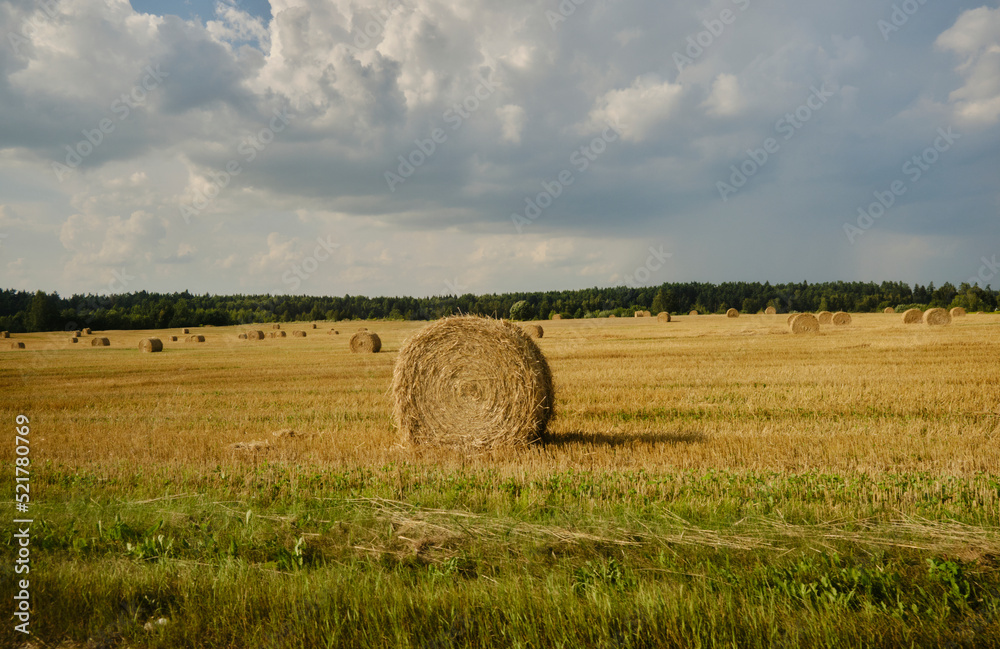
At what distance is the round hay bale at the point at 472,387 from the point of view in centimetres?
966

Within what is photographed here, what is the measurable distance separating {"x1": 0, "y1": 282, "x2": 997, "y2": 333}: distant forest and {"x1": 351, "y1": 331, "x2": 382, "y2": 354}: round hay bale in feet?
82.9

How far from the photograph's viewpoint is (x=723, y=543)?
14.9 feet

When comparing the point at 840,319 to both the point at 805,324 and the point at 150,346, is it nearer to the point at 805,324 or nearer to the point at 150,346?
the point at 805,324

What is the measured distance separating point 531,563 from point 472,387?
18.9 feet

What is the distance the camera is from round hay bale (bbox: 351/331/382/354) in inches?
1278

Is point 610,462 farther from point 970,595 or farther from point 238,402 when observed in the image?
point 238,402

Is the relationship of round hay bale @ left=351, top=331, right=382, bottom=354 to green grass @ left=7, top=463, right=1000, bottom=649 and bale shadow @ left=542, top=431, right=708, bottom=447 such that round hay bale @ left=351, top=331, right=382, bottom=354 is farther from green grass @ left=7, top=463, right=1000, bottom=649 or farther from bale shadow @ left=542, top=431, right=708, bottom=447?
green grass @ left=7, top=463, right=1000, bottom=649

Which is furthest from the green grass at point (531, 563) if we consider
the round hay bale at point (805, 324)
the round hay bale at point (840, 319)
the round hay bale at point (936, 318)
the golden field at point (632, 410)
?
the round hay bale at point (840, 319)

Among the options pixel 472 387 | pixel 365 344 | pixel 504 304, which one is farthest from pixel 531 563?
pixel 504 304

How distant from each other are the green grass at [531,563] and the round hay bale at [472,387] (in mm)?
2916

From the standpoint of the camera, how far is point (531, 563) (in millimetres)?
4379

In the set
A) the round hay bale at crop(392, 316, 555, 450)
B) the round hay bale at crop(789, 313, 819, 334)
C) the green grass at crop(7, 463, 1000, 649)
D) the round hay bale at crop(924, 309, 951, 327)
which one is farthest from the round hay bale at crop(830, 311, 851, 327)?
the green grass at crop(7, 463, 1000, 649)

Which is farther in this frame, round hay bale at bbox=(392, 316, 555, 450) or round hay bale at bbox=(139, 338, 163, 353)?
round hay bale at bbox=(139, 338, 163, 353)

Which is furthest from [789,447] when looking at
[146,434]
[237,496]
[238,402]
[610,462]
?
[238,402]
